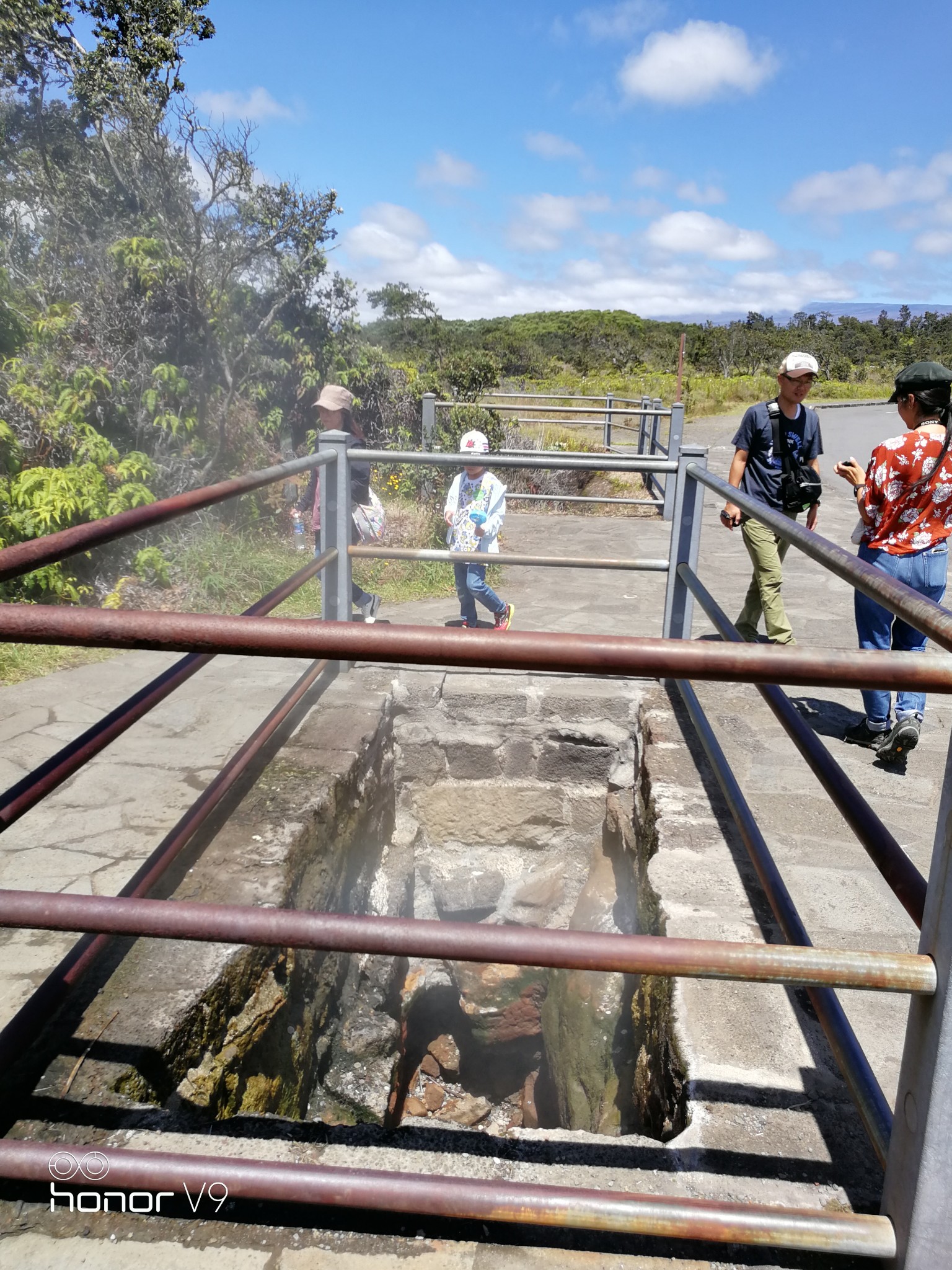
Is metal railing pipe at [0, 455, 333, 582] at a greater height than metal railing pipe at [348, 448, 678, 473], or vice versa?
metal railing pipe at [348, 448, 678, 473]

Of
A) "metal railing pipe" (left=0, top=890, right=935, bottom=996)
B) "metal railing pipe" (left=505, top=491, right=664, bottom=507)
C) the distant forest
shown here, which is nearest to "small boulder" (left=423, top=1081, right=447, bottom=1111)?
"metal railing pipe" (left=0, top=890, right=935, bottom=996)

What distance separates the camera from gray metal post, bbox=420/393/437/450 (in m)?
9.55

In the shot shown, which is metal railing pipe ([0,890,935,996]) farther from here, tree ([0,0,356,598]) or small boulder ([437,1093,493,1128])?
tree ([0,0,356,598])

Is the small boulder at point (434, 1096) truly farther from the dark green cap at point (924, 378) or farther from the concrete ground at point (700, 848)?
the dark green cap at point (924, 378)

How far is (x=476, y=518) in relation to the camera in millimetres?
A: 4898

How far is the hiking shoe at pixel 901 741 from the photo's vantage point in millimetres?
3381

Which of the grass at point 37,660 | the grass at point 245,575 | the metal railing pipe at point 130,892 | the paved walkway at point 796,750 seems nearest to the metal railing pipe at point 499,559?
the paved walkway at point 796,750

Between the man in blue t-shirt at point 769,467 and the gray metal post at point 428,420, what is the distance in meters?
5.36

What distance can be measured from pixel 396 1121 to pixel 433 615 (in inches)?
126

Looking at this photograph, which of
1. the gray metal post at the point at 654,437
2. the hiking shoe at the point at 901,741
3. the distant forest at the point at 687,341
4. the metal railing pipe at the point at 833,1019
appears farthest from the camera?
the distant forest at the point at 687,341

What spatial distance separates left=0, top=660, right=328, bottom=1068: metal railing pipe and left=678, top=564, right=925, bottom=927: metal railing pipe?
3.10ft

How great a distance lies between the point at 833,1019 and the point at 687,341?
146 ft

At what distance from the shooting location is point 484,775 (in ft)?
13.3

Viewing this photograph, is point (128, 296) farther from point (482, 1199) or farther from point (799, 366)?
point (482, 1199)
